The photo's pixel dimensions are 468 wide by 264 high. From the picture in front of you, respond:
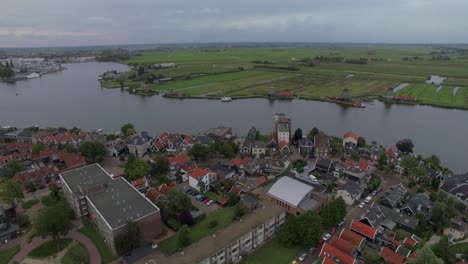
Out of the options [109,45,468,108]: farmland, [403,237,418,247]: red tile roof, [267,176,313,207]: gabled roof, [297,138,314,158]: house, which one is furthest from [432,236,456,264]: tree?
[109,45,468,108]: farmland

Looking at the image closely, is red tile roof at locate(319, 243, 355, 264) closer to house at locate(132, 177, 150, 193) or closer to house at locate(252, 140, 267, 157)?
house at locate(132, 177, 150, 193)

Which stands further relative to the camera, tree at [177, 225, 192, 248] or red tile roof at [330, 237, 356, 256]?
tree at [177, 225, 192, 248]

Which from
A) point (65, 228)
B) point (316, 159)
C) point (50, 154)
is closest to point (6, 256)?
point (65, 228)

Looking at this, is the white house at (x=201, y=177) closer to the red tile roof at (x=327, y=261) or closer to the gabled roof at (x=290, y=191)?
the gabled roof at (x=290, y=191)

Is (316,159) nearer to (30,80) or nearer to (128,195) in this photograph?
(128,195)

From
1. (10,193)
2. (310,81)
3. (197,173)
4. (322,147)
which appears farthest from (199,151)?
(310,81)

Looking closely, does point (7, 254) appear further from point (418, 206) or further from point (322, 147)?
point (418, 206)
